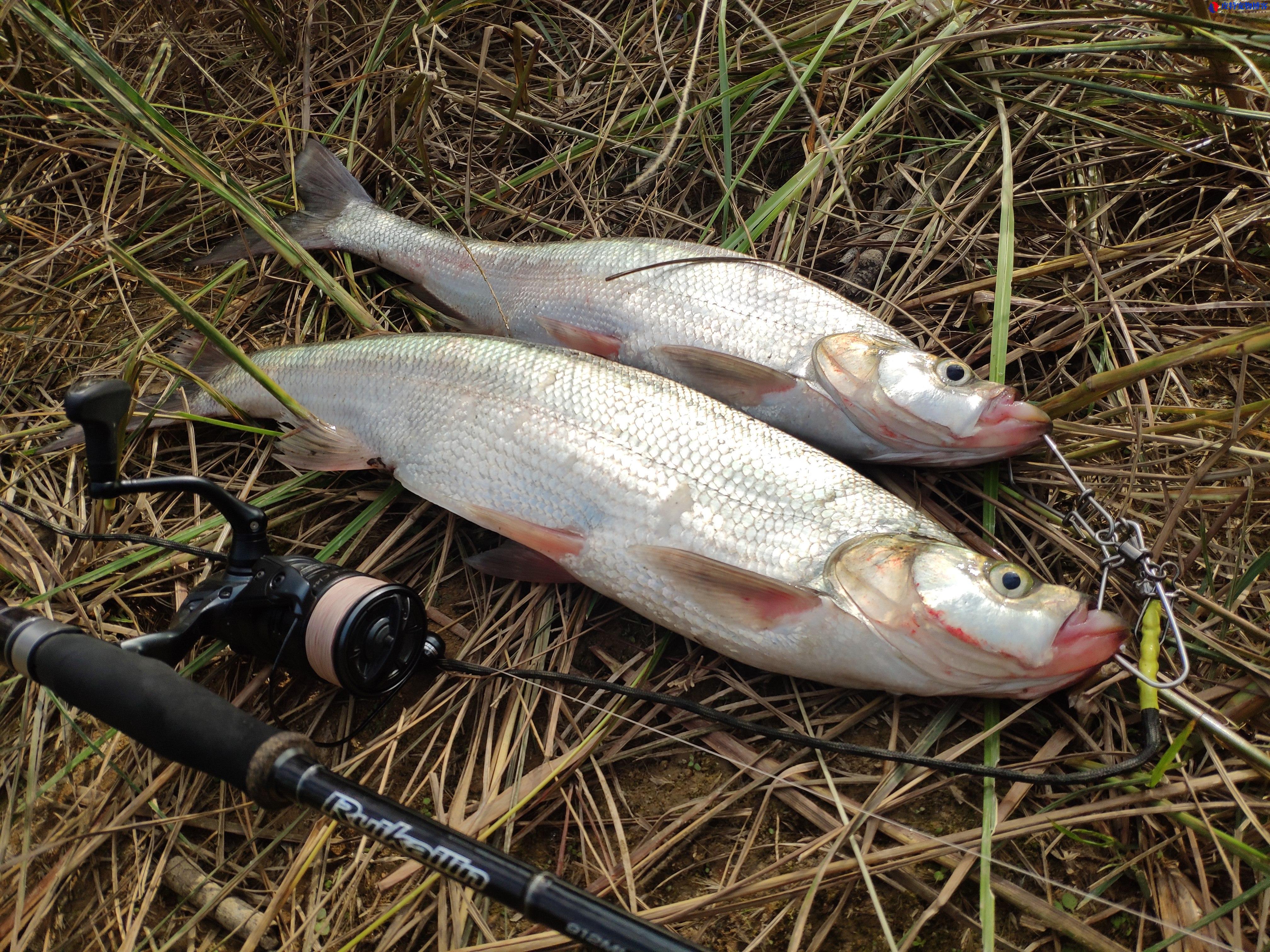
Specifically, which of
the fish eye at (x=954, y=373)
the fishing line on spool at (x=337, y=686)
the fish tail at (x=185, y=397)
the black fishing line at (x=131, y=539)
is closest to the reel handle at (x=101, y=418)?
the black fishing line at (x=131, y=539)

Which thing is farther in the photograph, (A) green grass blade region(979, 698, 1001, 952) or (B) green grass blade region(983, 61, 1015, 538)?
(B) green grass blade region(983, 61, 1015, 538)

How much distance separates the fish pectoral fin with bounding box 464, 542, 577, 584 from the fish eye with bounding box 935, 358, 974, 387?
130cm

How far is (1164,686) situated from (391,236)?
306 centimetres

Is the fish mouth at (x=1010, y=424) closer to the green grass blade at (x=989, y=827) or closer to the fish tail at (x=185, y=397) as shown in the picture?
the green grass blade at (x=989, y=827)

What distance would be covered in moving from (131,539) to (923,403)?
7.84 ft

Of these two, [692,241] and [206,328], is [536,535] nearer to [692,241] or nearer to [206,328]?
Answer: [206,328]

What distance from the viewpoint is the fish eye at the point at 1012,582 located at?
1739mm

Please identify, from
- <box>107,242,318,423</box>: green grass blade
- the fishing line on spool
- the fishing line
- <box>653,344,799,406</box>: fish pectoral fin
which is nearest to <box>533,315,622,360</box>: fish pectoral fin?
<box>653,344,799,406</box>: fish pectoral fin

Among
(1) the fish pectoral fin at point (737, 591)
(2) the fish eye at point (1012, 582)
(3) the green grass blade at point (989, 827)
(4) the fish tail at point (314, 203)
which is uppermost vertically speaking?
(4) the fish tail at point (314, 203)

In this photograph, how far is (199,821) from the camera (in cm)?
202

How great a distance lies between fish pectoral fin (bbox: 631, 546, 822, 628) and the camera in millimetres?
1892

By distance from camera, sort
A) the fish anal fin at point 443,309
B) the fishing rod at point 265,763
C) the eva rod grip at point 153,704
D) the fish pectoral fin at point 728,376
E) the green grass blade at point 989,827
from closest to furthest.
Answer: the fishing rod at point 265,763, the eva rod grip at point 153,704, the green grass blade at point 989,827, the fish pectoral fin at point 728,376, the fish anal fin at point 443,309

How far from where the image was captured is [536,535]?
2.16 meters

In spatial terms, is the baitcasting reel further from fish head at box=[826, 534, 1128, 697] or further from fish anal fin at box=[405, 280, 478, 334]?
fish anal fin at box=[405, 280, 478, 334]
